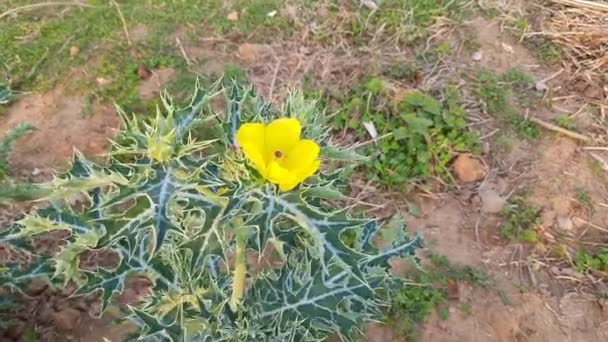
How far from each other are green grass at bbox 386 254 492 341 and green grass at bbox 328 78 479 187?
0.40m

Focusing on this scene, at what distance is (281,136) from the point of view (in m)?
1.40

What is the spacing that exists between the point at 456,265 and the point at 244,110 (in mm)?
1273

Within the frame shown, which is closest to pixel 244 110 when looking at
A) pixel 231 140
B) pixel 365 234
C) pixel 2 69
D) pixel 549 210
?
pixel 231 140

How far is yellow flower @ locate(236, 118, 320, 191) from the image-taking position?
1319 mm

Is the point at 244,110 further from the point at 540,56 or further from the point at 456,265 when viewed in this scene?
the point at 540,56

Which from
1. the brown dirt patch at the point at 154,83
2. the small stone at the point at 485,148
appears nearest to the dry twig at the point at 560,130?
the small stone at the point at 485,148

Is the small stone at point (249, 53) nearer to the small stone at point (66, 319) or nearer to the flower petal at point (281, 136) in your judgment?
the small stone at point (66, 319)

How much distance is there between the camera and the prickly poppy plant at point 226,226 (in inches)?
54.3

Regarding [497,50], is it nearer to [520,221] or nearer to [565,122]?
[565,122]

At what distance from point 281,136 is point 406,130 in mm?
1597

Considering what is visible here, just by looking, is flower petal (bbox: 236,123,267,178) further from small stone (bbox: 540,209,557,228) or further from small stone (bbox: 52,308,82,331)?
small stone (bbox: 540,209,557,228)

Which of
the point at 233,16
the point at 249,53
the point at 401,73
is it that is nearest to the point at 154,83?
the point at 249,53

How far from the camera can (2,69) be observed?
3100 mm

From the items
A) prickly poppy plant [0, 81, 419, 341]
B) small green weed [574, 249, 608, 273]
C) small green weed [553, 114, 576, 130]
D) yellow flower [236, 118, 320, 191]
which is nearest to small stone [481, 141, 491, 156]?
small green weed [553, 114, 576, 130]
